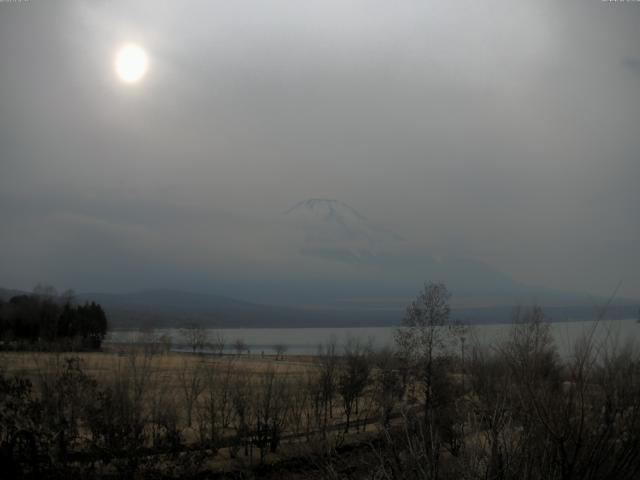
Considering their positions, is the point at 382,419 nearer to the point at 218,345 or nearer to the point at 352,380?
the point at 352,380

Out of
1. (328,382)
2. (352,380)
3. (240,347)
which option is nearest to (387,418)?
(328,382)

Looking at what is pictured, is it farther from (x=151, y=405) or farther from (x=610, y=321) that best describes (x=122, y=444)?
(x=610, y=321)

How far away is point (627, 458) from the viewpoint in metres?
5.42

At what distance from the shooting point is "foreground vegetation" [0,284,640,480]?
18.3 feet

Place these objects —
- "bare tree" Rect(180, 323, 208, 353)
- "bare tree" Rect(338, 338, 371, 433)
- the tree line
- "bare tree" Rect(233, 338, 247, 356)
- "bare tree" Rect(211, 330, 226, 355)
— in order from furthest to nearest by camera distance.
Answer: "bare tree" Rect(180, 323, 208, 353) < "bare tree" Rect(233, 338, 247, 356) < "bare tree" Rect(211, 330, 226, 355) < the tree line < "bare tree" Rect(338, 338, 371, 433)

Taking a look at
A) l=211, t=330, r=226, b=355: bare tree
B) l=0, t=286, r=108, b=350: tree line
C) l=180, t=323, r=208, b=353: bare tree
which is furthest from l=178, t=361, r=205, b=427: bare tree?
l=180, t=323, r=208, b=353: bare tree

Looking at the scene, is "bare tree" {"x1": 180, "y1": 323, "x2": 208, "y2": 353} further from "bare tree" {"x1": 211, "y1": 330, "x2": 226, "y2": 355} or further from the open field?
the open field

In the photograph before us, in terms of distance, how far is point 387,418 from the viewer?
41.3 ft

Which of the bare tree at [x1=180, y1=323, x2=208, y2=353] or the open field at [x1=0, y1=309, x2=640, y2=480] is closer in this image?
the open field at [x1=0, y1=309, x2=640, y2=480]

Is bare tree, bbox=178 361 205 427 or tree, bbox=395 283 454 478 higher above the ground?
tree, bbox=395 283 454 478

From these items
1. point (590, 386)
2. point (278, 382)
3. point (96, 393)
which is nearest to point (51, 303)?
point (278, 382)

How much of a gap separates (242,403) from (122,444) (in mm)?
7274

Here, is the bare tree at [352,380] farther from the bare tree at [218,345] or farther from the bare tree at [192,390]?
the bare tree at [218,345]

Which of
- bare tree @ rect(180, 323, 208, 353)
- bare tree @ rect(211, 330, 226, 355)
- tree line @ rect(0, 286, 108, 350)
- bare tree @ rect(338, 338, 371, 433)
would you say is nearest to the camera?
bare tree @ rect(338, 338, 371, 433)
